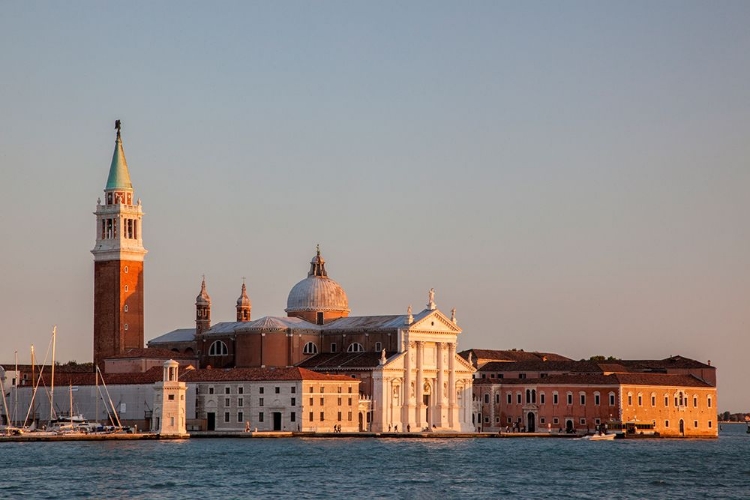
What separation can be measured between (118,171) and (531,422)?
1069 inches

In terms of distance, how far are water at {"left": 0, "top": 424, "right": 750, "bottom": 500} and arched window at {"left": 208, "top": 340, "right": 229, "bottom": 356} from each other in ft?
51.3

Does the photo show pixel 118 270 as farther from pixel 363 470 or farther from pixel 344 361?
pixel 363 470

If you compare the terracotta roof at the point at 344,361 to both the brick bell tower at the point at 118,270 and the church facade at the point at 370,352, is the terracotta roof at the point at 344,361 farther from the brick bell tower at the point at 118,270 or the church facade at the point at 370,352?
the brick bell tower at the point at 118,270

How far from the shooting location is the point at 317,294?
325ft

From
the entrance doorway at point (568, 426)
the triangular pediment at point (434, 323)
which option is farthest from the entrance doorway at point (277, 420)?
the entrance doorway at point (568, 426)

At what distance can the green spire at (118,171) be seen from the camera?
95.3 m

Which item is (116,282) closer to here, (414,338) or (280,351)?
(280,351)

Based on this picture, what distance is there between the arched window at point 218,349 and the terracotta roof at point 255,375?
7.17m

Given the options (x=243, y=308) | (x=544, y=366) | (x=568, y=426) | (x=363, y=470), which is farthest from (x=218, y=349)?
(x=363, y=470)

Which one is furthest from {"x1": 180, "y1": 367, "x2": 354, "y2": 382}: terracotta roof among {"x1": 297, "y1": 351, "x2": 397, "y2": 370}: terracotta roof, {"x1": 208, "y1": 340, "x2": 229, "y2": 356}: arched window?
{"x1": 208, "y1": 340, "x2": 229, "y2": 356}: arched window

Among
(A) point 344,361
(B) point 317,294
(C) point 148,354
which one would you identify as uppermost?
(B) point 317,294

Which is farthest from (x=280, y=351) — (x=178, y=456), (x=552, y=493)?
(x=552, y=493)

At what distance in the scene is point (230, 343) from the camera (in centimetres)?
9706

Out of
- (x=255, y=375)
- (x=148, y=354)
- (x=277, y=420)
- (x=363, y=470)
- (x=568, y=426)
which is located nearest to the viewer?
(x=363, y=470)
